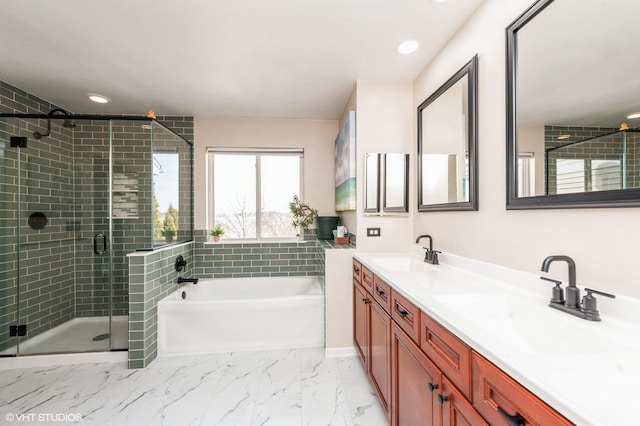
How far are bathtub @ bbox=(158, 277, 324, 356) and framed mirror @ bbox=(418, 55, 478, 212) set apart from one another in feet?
4.83

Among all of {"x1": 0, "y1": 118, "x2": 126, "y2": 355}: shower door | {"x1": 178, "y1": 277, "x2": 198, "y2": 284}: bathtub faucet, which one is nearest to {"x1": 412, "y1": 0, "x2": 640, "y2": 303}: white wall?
{"x1": 178, "y1": 277, "x2": 198, "y2": 284}: bathtub faucet

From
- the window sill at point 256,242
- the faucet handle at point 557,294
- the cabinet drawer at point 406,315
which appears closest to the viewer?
the faucet handle at point 557,294

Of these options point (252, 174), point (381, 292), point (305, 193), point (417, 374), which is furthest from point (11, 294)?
point (417, 374)

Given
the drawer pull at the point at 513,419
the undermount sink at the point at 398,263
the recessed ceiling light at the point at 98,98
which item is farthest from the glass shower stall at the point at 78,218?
the drawer pull at the point at 513,419

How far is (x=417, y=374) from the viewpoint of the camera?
1171mm

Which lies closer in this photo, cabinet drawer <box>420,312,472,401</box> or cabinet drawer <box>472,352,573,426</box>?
cabinet drawer <box>472,352,573,426</box>

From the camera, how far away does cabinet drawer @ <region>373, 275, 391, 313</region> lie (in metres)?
1.54

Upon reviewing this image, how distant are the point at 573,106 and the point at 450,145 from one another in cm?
84

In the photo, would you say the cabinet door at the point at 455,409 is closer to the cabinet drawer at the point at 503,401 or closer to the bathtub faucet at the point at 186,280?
the cabinet drawer at the point at 503,401

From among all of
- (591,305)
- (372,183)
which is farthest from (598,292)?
(372,183)

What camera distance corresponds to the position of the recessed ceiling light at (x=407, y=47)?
6.15 feet

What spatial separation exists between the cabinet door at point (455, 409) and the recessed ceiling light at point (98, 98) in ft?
12.3

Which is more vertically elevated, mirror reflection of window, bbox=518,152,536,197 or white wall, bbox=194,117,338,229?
white wall, bbox=194,117,338,229

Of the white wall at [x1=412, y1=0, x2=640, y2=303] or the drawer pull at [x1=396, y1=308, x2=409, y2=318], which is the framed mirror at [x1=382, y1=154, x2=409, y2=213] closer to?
the white wall at [x1=412, y1=0, x2=640, y2=303]
